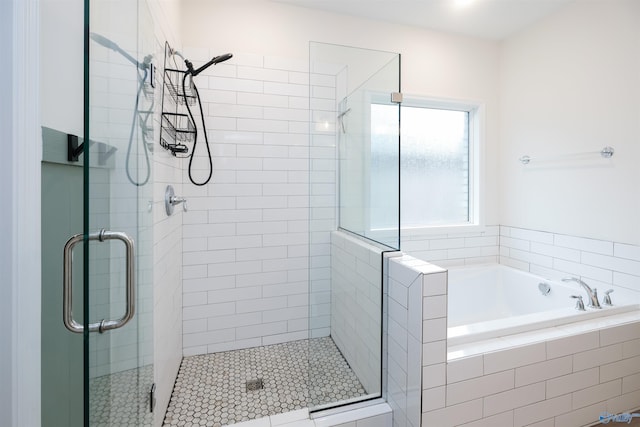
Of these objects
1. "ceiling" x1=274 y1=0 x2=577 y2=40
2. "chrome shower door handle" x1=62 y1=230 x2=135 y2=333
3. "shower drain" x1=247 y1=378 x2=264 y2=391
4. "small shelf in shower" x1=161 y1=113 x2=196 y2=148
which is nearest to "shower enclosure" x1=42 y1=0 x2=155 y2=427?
"chrome shower door handle" x1=62 y1=230 x2=135 y2=333

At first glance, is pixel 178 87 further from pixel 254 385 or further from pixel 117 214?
pixel 254 385

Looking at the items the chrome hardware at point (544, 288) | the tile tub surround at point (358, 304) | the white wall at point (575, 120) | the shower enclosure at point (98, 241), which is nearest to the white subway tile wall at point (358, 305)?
the tile tub surround at point (358, 304)

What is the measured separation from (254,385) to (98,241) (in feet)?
5.08

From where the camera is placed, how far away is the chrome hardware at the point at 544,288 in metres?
2.28

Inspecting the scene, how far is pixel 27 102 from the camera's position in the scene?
710 mm

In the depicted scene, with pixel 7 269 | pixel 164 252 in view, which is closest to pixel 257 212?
pixel 164 252

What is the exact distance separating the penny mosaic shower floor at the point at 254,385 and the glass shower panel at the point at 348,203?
0.01 metres

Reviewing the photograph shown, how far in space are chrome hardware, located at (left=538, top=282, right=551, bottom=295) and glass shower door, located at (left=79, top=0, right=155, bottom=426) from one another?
2733 mm

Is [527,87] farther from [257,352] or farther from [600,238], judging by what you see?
[257,352]

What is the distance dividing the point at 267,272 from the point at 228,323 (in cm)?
50

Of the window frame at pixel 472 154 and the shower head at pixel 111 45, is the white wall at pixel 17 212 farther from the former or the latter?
the window frame at pixel 472 154

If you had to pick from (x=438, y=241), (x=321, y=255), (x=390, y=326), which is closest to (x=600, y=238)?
(x=438, y=241)

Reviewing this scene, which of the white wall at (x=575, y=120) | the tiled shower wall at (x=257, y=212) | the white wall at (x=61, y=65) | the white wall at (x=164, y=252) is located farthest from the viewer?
the tiled shower wall at (x=257, y=212)

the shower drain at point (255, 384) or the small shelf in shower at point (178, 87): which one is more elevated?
the small shelf in shower at point (178, 87)
